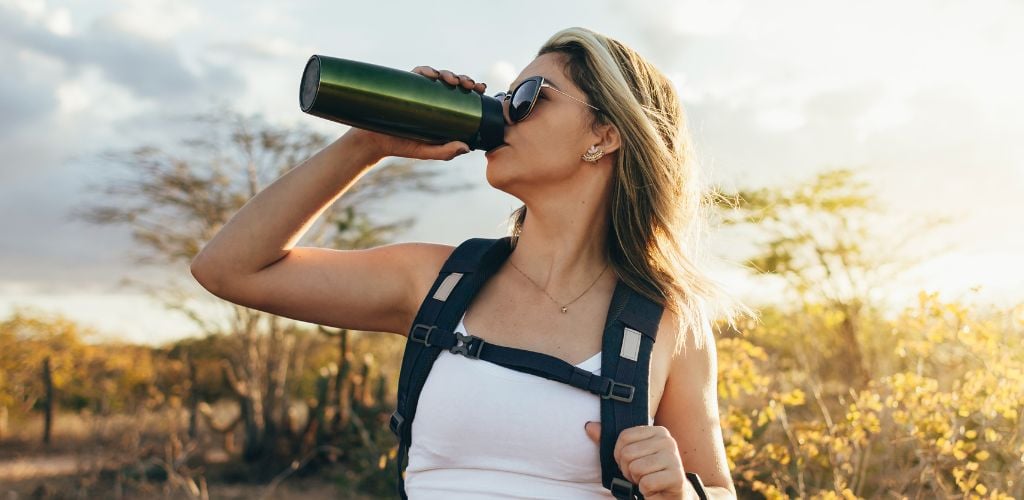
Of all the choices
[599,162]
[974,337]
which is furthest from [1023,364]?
[599,162]

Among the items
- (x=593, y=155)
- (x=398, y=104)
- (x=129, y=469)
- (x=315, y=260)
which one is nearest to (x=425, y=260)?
(x=315, y=260)

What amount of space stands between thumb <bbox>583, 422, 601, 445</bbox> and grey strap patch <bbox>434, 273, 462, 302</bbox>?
0.45 m

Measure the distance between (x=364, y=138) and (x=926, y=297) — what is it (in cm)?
289

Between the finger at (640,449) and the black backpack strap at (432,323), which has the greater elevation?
the black backpack strap at (432,323)

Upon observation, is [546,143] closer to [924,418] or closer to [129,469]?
[924,418]

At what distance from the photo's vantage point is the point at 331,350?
53.1ft

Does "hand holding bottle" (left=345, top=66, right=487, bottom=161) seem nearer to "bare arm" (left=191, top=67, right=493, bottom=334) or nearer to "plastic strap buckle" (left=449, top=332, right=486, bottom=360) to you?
"bare arm" (left=191, top=67, right=493, bottom=334)

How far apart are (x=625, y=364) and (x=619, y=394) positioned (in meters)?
0.08

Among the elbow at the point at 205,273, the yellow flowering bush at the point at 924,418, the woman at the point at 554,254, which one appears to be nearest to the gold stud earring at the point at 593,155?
the woman at the point at 554,254

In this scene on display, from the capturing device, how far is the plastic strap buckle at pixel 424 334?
1.92 m

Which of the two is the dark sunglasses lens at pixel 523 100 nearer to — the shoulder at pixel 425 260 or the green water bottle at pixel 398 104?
the green water bottle at pixel 398 104

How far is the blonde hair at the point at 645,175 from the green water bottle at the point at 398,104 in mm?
289

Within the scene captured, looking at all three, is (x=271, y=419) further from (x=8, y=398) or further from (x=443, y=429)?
(x=443, y=429)

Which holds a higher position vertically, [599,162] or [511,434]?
[599,162]
